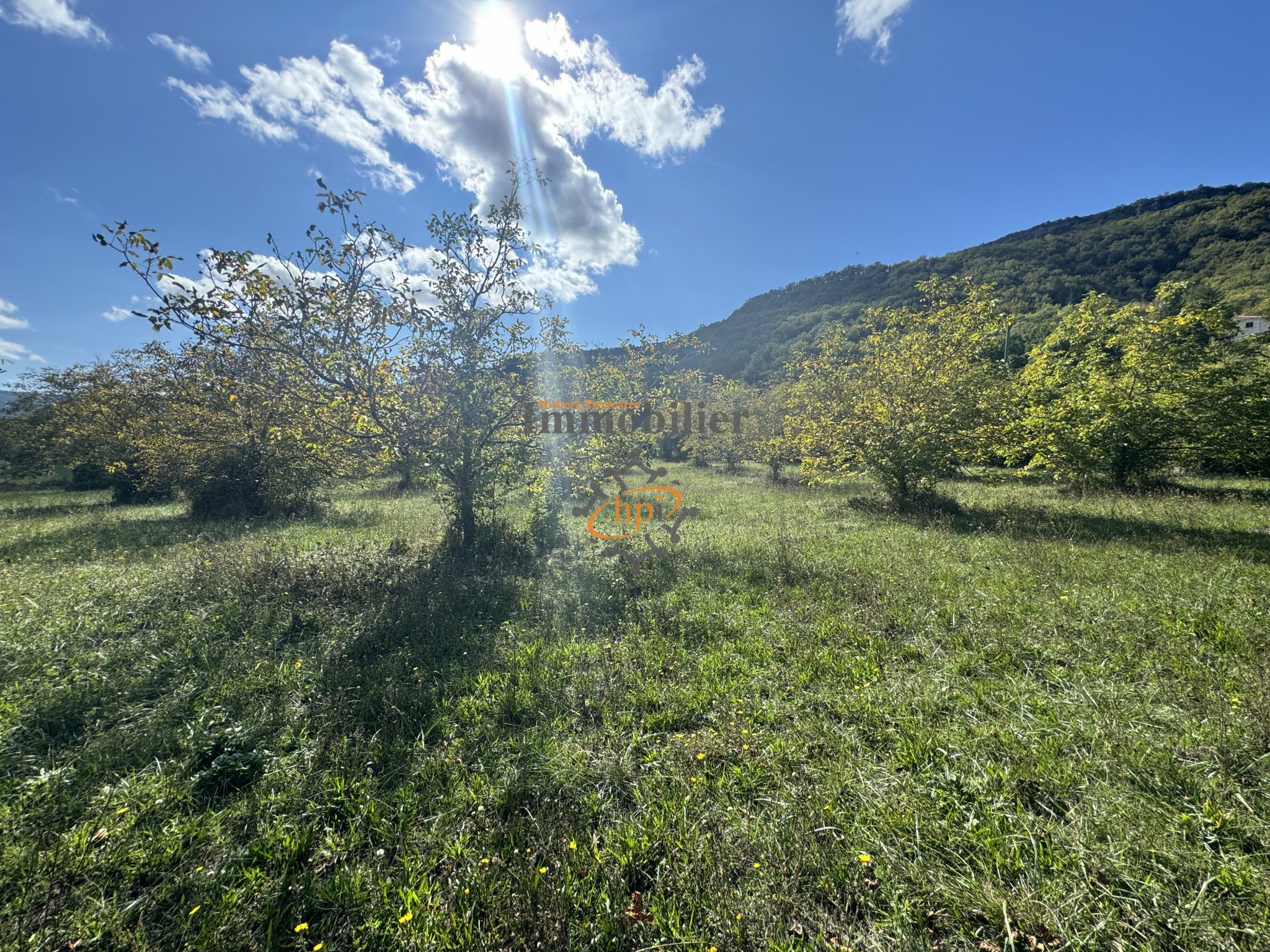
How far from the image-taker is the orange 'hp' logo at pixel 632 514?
8914 mm

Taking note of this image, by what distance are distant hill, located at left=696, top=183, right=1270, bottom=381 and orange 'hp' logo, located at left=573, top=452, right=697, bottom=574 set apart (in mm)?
44004

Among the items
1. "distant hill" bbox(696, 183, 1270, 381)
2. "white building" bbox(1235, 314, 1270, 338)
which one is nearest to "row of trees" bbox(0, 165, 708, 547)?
"distant hill" bbox(696, 183, 1270, 381)

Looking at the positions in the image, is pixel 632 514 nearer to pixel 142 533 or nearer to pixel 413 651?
pixel 413 651

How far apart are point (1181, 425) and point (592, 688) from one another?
62.1ft

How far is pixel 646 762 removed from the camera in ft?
10.5

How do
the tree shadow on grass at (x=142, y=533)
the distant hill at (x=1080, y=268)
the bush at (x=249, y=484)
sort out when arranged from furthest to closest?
the distant hill at (x=1080, y=268)
the bush at (x=249, y=484)
the tree shadow on grass at (x=142, y=533)

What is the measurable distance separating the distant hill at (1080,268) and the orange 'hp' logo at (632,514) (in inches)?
1732

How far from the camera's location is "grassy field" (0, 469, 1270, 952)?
2.16 meters

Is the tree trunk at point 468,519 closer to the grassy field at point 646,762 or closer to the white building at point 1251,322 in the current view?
the grassy field at point 646,762

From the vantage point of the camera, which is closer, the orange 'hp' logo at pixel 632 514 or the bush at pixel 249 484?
the orange 'hp' logo at pixel 632 514

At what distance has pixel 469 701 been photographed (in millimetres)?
3965

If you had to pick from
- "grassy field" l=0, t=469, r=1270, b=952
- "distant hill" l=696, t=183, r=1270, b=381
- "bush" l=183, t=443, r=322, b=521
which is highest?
"distant hill" l=696, t=183, r=1270, b=381

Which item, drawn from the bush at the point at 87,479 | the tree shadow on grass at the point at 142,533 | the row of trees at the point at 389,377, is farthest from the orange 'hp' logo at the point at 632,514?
the bush at the point at 87,479

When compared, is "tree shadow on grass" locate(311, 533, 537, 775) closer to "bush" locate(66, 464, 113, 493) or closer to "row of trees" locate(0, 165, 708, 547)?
"row of trees" locate(0, 165, 708, 547)
